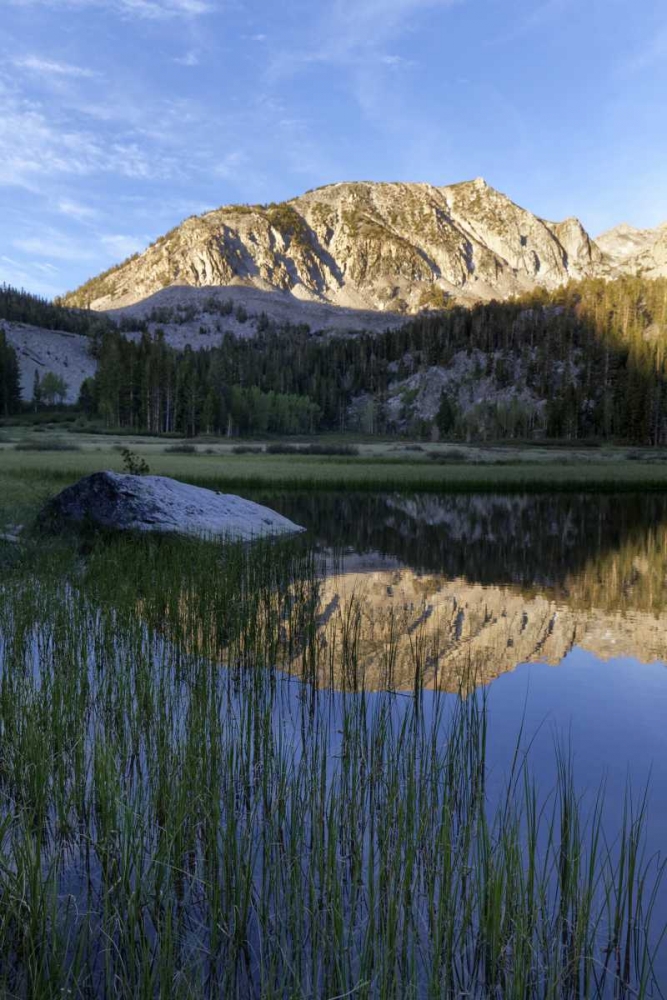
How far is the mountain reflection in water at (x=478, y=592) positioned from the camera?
8409 mm

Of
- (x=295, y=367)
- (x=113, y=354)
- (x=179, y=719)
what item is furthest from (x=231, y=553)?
(x=295, y=367)

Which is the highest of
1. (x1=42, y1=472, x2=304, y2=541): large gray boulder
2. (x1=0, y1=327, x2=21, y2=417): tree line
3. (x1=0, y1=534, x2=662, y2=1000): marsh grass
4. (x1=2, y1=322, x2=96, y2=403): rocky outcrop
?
(x1=2, y1=322, x2=96, y2=403): rocky outcrop

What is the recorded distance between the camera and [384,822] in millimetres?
4246

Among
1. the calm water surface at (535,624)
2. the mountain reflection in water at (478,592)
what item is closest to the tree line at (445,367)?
the mountain reflection in water at (478,592)

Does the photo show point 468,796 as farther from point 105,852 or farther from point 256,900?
point 105,852

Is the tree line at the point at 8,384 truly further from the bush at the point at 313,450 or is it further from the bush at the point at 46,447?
the bush at the point at 313,450

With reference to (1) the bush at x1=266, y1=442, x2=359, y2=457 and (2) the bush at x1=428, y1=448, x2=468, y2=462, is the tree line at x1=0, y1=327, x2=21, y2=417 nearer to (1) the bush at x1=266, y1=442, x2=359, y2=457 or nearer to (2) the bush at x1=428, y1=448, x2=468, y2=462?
(1) the bush at x1=266, y1=442, x2=359, y2=457

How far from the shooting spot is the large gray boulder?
1555 centimetres

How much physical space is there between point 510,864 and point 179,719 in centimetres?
321

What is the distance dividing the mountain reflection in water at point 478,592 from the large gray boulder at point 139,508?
3.10 meters

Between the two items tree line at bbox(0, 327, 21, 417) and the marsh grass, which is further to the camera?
tree line at bbox(0, 327, 21, 417)

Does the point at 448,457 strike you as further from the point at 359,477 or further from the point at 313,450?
the point at 359,477

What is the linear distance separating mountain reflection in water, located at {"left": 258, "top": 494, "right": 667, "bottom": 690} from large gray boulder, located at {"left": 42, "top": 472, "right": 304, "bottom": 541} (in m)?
3.10

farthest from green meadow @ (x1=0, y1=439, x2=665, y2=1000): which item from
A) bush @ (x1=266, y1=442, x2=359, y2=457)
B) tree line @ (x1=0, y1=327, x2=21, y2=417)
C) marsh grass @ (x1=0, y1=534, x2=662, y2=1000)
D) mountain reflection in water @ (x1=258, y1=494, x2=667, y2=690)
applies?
tree line @ (x1=0, y1=327, x2=21, y2=417)
